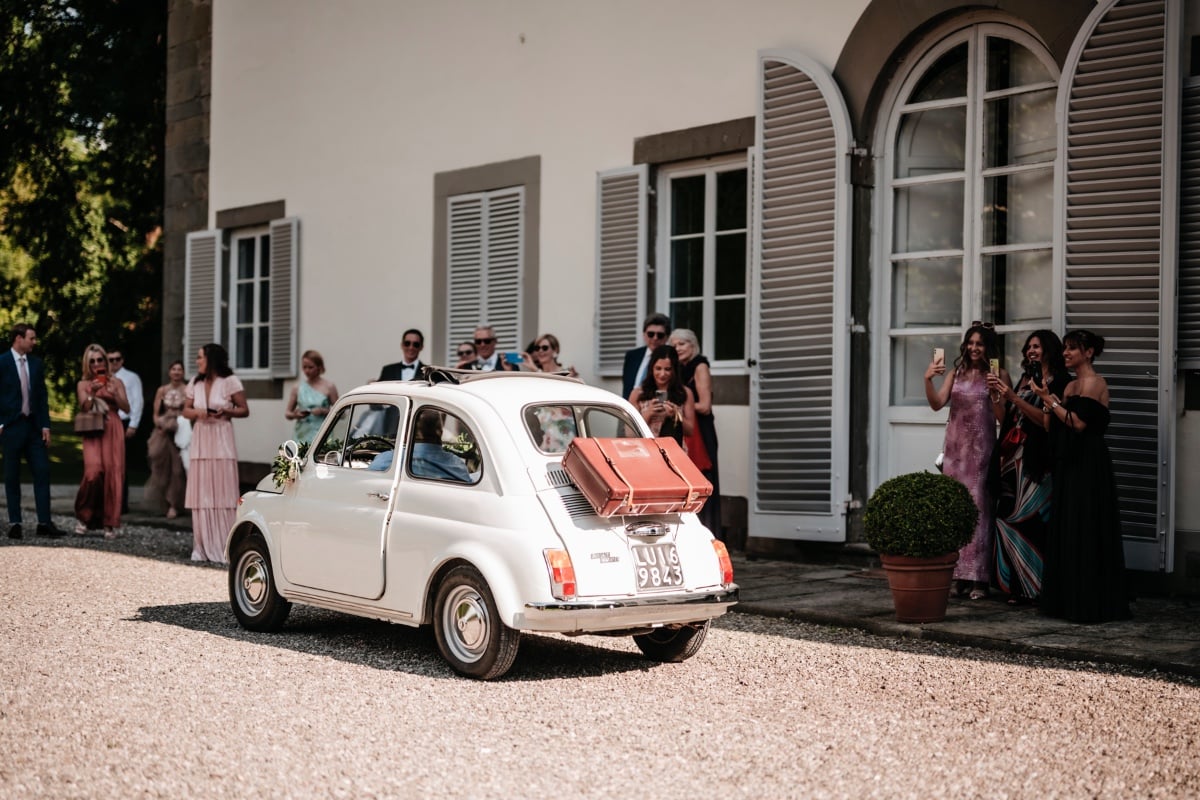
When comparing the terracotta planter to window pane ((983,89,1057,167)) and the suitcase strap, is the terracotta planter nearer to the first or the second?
the suitcase strap

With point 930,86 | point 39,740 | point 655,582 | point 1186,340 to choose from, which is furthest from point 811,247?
point 39,740

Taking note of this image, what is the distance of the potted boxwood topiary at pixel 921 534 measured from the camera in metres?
8.07

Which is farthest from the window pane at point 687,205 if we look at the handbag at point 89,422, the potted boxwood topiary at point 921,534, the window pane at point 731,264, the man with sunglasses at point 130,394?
the man with sunglasses at point 130,394

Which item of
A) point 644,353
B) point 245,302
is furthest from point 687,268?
point 245,302

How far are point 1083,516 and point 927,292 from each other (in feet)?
9.36

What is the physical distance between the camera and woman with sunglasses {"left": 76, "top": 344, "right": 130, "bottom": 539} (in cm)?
1379

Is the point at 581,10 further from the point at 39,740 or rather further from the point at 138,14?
the point at 138,14

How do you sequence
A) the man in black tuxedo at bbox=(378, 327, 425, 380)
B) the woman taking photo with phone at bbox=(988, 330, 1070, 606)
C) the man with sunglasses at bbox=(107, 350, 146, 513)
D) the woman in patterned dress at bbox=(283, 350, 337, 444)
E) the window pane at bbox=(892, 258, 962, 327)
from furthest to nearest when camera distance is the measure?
the man with sunglasses at bbox=(107, 350, 146, 513)
the woman in patterned dress at bbox=(283, 350, 337, 444)
the man in black tuxedo at bbox=(378, 327, 425, 380)
the window pane at bbox=(892, 258, 962, 327)
the woman taking photo with phone at bbox=(988, 330, 1070, 606)

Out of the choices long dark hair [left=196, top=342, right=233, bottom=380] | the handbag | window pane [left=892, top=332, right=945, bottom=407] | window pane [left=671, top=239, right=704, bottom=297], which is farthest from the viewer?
the handbag

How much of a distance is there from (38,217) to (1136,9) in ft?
62.2

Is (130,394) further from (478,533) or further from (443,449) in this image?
(478,533)

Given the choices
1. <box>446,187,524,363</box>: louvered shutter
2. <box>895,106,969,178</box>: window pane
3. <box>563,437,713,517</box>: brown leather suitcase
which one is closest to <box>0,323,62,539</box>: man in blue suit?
<box>446,187,524,363</box>: louvered shutter

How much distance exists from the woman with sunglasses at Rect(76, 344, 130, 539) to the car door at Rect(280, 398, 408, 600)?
254 inches

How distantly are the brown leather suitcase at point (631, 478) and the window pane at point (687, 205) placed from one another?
18.0 ft
